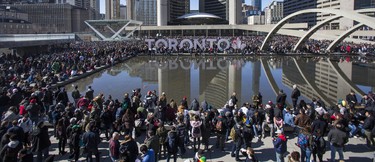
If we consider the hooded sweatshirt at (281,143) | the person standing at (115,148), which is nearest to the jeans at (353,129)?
the hooded sweatshirt at (281,143)

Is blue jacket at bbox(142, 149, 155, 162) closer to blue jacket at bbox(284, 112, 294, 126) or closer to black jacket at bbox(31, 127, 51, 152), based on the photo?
black jacket at bbox(31, 127, 51, 152)

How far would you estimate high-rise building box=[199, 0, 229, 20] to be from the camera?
163 m

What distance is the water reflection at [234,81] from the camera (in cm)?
1811

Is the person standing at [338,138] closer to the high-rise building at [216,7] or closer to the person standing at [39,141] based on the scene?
the person standing at [39,141]

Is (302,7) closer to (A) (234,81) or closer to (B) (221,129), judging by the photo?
(A) (234,81)

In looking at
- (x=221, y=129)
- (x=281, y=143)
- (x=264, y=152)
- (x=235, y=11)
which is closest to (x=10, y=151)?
(x=221, y=129)

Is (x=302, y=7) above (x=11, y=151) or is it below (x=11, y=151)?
Answer: above

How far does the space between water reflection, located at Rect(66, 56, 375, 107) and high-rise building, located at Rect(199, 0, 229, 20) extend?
135 meters

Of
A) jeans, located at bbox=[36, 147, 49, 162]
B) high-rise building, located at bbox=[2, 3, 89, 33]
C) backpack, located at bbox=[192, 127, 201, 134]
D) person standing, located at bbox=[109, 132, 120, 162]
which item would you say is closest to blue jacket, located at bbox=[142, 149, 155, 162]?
person standing, located at bbox=[109, 132, 120, 162]

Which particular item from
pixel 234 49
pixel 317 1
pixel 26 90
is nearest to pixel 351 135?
pixel 26 90

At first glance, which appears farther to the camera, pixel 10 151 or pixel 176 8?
pixel 176 8

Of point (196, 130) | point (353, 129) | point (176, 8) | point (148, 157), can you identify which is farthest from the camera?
point (176, 8)

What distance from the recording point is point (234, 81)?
2233 centimetres

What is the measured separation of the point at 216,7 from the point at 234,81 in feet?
502
